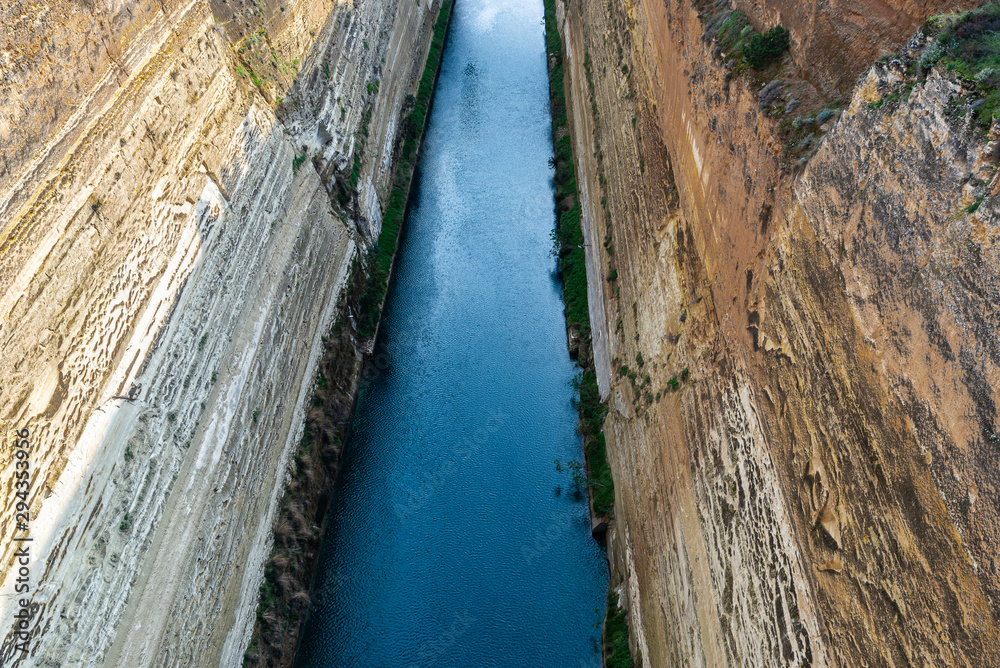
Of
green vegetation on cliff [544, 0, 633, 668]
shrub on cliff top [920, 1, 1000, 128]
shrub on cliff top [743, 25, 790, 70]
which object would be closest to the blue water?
green vegetation on cliff [544, 0, 633, 668]

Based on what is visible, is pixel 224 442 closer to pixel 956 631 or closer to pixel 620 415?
pixel 620 415

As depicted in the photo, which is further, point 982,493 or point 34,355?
point 34,355

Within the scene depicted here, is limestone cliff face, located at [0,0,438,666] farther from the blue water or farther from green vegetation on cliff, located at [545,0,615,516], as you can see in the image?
green vegetation on cliff, located at [545,0,615,516]

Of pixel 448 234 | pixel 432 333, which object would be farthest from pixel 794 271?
pixel 448 234

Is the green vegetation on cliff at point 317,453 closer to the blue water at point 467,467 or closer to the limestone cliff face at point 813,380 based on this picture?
the blue water at point 467,467

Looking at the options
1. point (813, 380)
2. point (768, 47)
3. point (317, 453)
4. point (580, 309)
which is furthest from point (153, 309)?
point (580, 309)

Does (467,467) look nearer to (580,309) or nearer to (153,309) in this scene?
(580,309)
